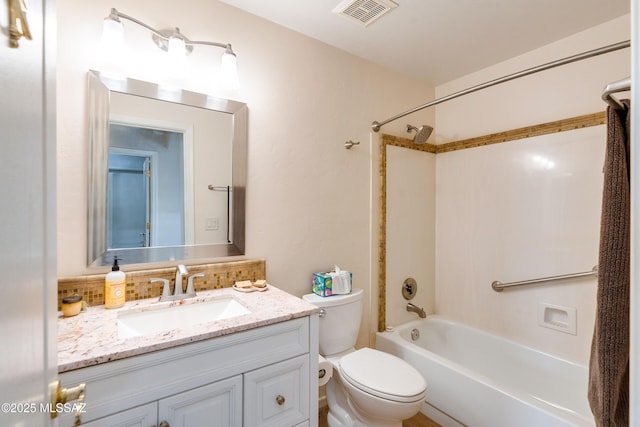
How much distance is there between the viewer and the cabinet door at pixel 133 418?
0.82 meters

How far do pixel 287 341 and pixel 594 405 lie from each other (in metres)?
0.92

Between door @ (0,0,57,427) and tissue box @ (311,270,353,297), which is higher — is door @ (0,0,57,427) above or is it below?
above

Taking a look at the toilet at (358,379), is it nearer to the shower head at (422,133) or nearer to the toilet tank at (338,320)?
the toilet tank at (338,320)

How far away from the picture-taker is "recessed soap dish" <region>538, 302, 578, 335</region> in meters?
1.83

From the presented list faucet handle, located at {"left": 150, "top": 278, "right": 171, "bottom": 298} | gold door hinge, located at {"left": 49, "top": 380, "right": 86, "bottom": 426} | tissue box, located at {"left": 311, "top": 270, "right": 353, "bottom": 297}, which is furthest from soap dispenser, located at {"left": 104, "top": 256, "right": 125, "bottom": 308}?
tissue box, located at {"left": 311, "top": 270, "right": 353, "bottom": 297}

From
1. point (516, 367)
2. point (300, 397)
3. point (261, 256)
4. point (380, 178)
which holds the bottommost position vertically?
point (516, 367)

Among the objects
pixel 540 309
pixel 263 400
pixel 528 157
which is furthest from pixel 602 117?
pixel 263 400

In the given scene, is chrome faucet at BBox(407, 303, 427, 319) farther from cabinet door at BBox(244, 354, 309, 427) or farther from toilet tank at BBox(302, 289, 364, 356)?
cabinet door at BBox(244, 354, 309, 427)

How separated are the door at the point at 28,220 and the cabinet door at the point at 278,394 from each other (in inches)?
26.0

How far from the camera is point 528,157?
2.04 metres

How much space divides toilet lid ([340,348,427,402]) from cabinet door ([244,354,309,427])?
1.19ft

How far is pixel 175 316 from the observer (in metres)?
1.27

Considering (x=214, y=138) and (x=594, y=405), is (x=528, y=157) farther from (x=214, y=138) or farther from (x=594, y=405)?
(x=214, y=138)

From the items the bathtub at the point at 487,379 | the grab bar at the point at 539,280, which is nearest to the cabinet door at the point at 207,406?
the bathtub at the point at 487,379
